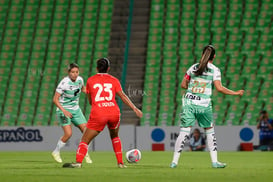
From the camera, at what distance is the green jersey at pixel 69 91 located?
1480 centimetres

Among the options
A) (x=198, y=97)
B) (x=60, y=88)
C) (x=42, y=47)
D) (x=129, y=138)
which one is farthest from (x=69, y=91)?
(x=42, y=47)

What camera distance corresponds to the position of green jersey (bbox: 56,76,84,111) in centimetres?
1480

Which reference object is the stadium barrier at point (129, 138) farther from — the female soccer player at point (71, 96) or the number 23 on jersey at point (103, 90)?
the number 23 on jersey at point (103, 90)

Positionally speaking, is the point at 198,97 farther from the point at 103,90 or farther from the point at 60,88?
the point at 60,88

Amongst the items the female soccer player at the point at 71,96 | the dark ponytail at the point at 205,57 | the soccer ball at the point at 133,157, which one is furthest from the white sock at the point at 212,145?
the female soccer player at the point at 71,96

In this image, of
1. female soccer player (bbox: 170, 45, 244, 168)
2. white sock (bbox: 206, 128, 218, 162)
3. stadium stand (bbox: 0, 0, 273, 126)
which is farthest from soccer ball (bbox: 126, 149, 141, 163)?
stadium stand (bbox: 0, 0, 273, 126)

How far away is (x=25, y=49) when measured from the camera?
2977cm

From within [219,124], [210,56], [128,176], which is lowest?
[219,124]

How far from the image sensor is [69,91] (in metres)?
15.0

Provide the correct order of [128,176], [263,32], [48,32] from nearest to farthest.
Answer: [128,176] < [263,32] < [48,32]

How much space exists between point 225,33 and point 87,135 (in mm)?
17854

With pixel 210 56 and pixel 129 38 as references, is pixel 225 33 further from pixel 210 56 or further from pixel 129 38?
pixel 210 56

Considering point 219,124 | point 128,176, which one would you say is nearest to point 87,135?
point 128,176

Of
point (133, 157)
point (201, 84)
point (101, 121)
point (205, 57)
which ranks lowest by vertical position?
point (133, 157)
